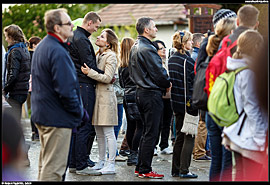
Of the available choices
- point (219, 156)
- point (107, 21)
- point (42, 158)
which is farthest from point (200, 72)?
point (107, 21)

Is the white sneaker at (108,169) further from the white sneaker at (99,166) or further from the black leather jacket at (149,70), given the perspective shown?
the black leather jacket at (149,70)

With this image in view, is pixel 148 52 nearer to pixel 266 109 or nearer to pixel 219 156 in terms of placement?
pixel 219 156

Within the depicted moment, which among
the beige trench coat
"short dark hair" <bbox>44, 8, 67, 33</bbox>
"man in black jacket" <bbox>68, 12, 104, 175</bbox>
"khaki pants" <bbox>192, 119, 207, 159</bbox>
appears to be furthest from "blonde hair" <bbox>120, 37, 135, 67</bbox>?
"short dark hair" <bbox>44, 8, 67, 33</bbox>

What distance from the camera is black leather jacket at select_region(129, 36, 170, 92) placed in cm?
673

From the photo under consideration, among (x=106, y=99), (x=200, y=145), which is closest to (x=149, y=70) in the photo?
(x=106, y=99)

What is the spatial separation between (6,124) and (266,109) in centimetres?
246

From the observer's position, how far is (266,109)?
494 centimetres

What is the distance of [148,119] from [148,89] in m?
0.40

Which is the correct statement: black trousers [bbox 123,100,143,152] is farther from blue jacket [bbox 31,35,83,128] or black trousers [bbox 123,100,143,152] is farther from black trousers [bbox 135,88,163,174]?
blue jacket [bbox 31,35,83,128]

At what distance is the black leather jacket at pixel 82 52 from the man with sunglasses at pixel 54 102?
159cm

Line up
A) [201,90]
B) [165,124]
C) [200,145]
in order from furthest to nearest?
[165,124] < [200,145] < [201,90]

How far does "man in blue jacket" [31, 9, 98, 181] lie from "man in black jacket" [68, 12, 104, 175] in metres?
1.61

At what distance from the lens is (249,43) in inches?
199

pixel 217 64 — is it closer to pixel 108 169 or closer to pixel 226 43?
pixel 226 43
